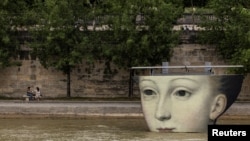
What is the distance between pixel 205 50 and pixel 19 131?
15.8 m

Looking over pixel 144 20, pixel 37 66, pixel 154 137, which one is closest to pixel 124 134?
pixel 154 137

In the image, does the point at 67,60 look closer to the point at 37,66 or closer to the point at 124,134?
the point at 37,66

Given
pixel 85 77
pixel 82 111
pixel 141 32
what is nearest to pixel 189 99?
pixel 82 111

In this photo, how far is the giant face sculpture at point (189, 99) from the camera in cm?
2398

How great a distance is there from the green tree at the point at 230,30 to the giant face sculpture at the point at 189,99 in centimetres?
868

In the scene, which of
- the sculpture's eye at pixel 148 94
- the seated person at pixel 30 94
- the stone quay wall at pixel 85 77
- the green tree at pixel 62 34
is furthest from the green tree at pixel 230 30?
the seated person at pixel 30 94

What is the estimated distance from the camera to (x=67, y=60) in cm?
3591

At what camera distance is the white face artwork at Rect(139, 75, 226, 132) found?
78.9 ft

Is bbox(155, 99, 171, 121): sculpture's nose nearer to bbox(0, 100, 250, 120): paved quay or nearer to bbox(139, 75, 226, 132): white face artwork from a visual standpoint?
bbox(139, 75, 226, 132): white face artwork

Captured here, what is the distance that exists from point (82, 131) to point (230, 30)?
1279 cm

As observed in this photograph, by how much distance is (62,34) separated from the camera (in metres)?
35.6

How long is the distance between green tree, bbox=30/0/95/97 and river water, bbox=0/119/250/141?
7186mm

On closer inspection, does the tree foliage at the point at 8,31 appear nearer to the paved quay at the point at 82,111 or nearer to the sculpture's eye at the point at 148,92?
the paved quay at the point at 82,111

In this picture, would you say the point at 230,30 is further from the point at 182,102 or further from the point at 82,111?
the point at 182,102
